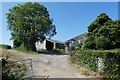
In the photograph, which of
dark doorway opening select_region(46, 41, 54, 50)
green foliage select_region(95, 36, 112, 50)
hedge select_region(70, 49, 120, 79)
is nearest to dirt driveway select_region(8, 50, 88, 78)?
hedge select_region(70, 49, 120, 79)

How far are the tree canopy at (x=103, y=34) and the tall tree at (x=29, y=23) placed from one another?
1422 centimetres

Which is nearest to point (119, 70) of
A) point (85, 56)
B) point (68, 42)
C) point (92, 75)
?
point (92, 75)

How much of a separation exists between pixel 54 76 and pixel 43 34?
27596mm

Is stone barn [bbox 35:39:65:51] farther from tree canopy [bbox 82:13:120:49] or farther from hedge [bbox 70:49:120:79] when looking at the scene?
hedge [bbox 70:49:120:79]

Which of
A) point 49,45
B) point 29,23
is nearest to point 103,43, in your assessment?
point 29,23

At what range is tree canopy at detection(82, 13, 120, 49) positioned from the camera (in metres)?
29.5

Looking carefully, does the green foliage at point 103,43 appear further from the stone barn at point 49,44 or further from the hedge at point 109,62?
the stone barn at point 49,44

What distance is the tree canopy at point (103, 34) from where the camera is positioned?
29.5 meters

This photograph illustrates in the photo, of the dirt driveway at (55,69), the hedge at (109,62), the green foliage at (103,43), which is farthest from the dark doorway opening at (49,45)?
the hedge at (109,62)

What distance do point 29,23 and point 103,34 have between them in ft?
60.3

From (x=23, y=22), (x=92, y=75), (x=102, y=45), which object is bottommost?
(x=92, y=75)

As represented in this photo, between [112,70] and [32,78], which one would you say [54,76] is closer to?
[32,78]

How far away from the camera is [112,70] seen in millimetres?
18891

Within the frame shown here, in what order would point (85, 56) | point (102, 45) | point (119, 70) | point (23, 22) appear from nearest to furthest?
point (119, 70) → point (85, 56) → point (102, 45) → point (23, 22)
